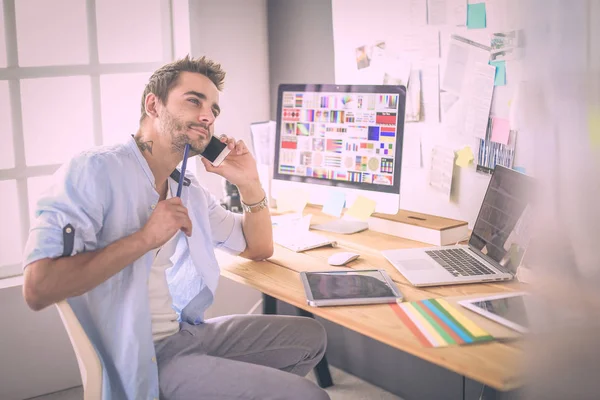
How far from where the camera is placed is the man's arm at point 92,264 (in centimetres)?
146

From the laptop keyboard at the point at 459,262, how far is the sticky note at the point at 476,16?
0.75m

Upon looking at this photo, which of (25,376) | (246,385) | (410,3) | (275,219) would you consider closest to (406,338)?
(246,385)

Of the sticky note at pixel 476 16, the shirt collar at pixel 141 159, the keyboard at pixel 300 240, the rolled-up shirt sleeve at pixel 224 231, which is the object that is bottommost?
the keyboard at pixel 300 240

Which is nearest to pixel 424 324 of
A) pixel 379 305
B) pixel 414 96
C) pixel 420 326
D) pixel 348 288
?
pixel 420 326

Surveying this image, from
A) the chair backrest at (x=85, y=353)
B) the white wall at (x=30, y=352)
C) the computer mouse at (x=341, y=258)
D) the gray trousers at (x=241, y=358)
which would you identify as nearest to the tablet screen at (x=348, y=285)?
the computer mouse at (x=341, y=258)

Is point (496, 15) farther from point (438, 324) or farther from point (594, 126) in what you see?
point (594, 126)

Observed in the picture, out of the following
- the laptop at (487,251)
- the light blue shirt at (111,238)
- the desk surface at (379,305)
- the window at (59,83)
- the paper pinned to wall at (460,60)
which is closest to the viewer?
the desk surface at (379,305)

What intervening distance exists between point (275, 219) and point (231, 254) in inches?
16.2

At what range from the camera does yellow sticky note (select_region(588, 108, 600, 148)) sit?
21.3 inches

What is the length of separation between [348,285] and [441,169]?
31.4 inches

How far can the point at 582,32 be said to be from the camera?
1.77 ft

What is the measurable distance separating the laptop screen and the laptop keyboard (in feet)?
0.14

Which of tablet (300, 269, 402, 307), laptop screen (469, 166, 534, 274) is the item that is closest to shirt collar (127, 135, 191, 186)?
tablet (300, 269, 402, 307)

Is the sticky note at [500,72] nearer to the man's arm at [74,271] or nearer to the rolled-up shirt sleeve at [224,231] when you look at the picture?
the rolled-up shirt sleeve at [224,231]
